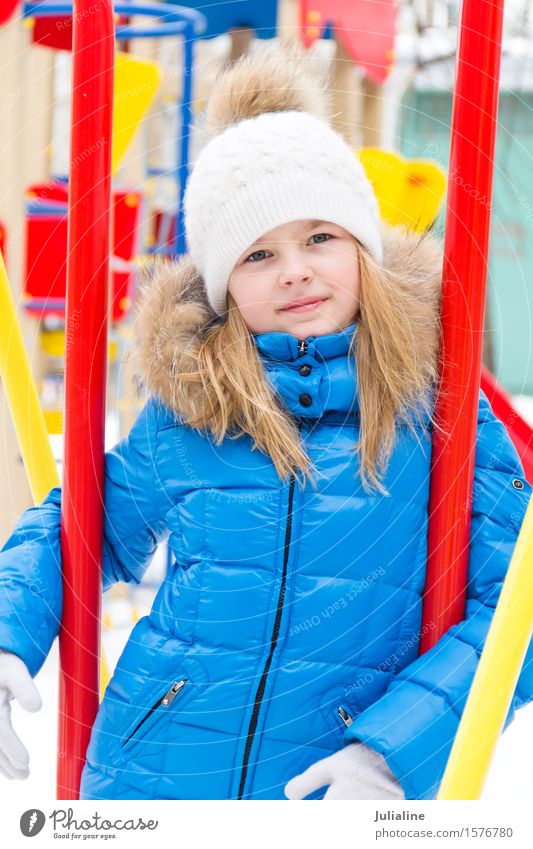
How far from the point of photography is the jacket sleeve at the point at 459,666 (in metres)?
0.81

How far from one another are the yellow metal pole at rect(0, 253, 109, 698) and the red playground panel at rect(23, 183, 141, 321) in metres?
0.62

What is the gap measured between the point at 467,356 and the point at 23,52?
1.23 m

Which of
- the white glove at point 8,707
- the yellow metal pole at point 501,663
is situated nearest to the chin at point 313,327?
the yellow metal pole at point 501,663

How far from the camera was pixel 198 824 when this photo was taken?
0.81 meters

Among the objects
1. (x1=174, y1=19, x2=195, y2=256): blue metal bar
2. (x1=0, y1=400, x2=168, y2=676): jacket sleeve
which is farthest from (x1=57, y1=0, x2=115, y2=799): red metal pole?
(x1=174, y1=19, x2=195, y2=256): blue metal bar

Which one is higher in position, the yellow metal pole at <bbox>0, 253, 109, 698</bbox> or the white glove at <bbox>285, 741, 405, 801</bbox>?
the yellow metal pole at <bbox>0, 253, 109, 698</bbox>

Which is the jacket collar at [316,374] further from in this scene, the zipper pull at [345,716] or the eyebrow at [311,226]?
the zipper pull at [345,716]

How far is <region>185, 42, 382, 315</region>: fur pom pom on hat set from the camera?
35.1 inches

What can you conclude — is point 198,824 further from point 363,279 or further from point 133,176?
point 133,176

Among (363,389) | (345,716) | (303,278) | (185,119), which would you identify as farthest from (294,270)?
(185,119)

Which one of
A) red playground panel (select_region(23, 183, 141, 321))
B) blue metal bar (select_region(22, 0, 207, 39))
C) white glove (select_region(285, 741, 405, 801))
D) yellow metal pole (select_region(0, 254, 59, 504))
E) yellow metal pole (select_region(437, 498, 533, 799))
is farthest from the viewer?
red playground panel (select_region(23, 183, 141, 321))

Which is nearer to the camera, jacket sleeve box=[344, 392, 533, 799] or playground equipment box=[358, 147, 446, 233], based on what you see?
jacket sleeve box=[344, 392, 533, 799]

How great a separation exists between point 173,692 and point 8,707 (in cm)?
14

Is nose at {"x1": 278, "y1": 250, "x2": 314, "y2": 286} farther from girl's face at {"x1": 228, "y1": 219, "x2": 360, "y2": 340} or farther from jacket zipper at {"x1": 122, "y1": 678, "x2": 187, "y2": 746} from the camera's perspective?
jacket zipper at {"x1": 122, "y1": 678, "x2": 187, "y2": 746}
